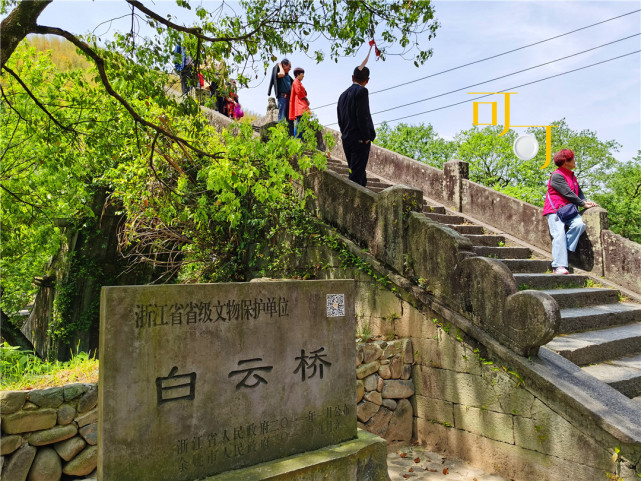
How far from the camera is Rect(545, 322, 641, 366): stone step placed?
14.3 feet

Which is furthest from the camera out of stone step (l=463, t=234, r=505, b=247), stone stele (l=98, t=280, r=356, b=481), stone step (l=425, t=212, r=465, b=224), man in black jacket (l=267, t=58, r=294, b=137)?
man in black jacket (l=267, t=58, r=294, b=137)

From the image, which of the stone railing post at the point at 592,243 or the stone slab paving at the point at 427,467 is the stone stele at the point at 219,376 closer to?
the stone slab paving at the point at 427,467

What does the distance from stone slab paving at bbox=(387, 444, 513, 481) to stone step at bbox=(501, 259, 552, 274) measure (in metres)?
2.63

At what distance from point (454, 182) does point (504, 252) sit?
7.52 ft

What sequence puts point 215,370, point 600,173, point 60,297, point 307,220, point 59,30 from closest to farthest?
1. point 215,370
2. point 59,30
3. point 307,220
4. point 60,297
5. point 600,173

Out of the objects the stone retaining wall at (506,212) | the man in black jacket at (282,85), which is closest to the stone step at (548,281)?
the stone retaining wall at (506,212)

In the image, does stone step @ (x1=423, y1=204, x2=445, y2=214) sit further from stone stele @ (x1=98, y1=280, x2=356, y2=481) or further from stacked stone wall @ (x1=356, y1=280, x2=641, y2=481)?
stone stele @ (x1=98, y1=280, x2=356, y2=481)

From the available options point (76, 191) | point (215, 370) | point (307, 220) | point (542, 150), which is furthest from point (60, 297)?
point (542, 150)

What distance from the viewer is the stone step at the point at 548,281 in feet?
18.0

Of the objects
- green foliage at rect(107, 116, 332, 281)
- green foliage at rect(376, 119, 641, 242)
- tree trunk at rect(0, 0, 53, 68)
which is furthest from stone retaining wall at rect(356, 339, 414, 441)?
green foliage at rect(376, 119, 641, 242)

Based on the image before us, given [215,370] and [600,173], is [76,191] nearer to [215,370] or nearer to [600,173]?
[215,370]

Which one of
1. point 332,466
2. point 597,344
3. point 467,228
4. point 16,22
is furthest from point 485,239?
point 16,22

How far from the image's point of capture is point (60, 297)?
1049 cm

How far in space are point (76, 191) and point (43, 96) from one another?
6.81 ft
